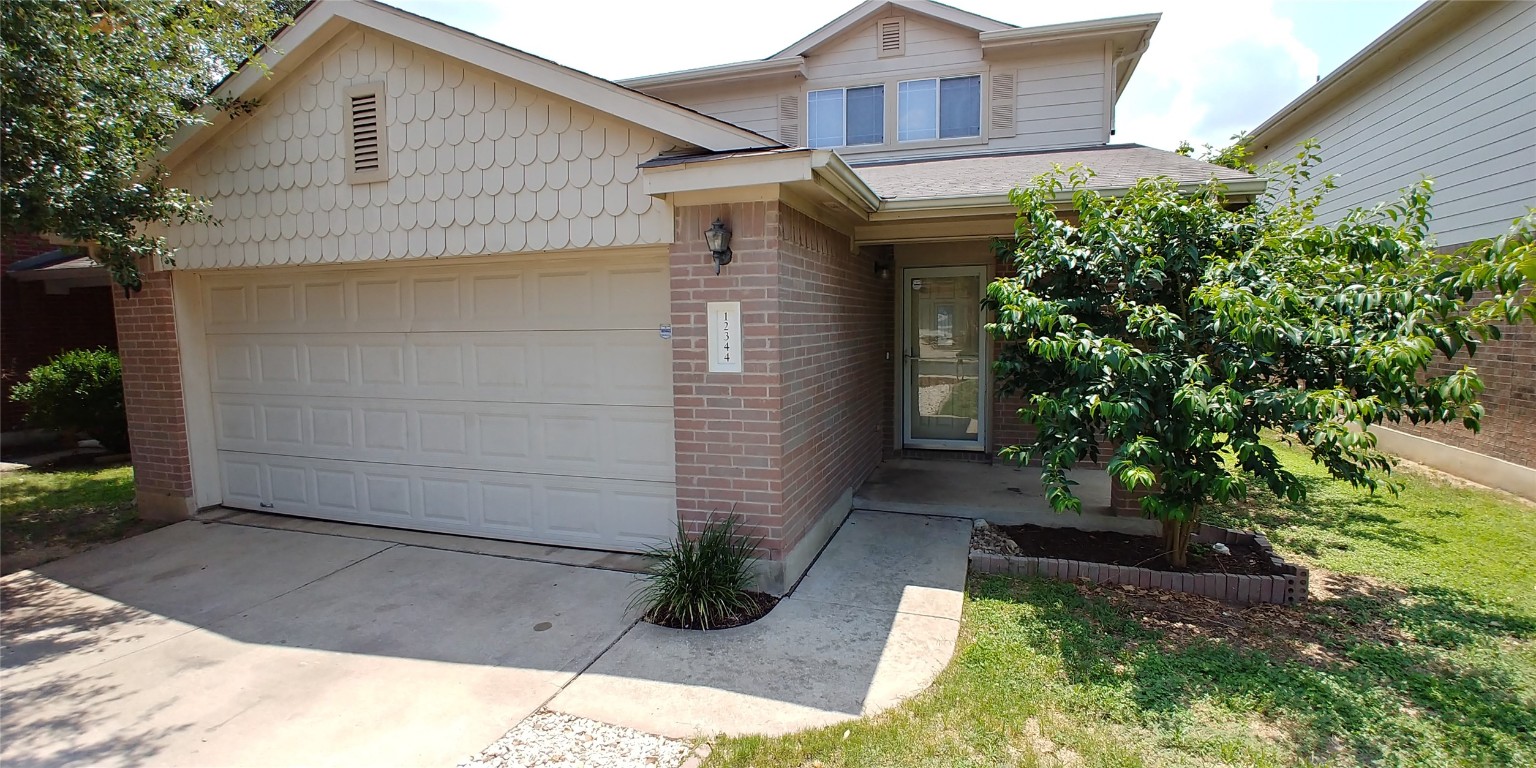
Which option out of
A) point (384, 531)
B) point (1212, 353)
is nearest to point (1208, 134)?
point (1212, 353)

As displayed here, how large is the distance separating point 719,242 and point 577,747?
8.98 feet

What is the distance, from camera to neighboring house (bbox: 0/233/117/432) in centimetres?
936

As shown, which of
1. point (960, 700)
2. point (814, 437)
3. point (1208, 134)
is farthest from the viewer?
point (1208, 134)

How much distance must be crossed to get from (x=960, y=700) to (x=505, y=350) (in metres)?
4.03

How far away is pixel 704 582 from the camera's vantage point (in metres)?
4.09

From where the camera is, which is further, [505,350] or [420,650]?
[505,350]

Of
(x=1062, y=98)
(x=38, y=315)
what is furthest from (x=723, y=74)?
(x=38, y=315)

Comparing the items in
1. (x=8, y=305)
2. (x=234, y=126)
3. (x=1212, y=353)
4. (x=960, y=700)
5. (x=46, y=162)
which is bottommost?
(x=960, y=700)

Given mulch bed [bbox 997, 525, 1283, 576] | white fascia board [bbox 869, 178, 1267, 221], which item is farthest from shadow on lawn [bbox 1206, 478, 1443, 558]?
white fascia board [bbox 869, 178, 1267, 221]

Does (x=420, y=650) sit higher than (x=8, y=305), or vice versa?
(x=8, y=305)

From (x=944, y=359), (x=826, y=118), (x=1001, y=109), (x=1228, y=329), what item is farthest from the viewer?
(x=826, y=118)

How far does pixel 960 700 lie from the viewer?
320cm

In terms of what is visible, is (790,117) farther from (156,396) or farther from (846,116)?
(156,396)

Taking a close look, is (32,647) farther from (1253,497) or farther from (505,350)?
(1253,497)
